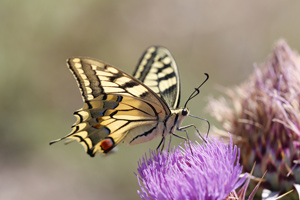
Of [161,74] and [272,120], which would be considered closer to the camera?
[272,120]

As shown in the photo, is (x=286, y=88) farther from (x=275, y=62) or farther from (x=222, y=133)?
(x=222, y=133)

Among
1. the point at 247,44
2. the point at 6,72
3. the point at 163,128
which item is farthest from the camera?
the point at 247,44

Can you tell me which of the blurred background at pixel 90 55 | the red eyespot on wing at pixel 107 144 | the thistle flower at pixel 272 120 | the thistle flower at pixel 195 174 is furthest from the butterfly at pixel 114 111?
the blurred background at pixel 90 55

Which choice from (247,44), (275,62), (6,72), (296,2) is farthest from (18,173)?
(296,2)

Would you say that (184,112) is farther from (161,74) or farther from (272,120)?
(272,120)

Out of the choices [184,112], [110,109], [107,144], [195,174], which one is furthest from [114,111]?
[195,174]

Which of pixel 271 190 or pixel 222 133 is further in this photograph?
pixel 222 133
